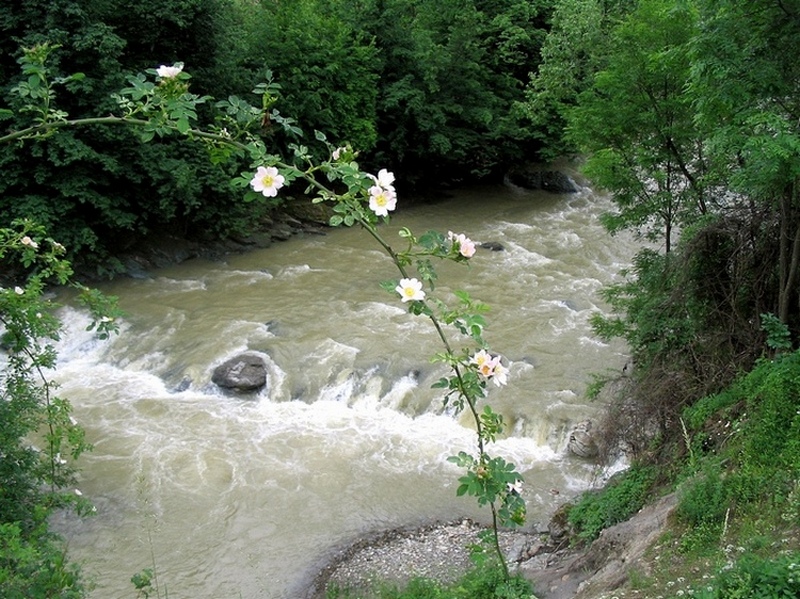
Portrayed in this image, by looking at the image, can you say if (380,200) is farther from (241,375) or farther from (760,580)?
(241,375)

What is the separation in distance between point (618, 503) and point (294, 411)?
20.8ft

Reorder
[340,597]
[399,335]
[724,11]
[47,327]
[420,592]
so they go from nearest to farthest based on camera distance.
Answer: [47,327] < [724,11] < [420,592] < [340,597] < [399,335]

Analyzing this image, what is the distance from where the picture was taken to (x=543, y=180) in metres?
24.1

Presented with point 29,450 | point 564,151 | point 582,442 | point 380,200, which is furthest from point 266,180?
point 564,151

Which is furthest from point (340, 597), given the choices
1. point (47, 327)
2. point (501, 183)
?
point (501, 183)

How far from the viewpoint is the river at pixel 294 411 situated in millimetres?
9055

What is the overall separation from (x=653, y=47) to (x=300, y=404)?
7.70 meters

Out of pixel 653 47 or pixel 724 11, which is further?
pixel 653 47

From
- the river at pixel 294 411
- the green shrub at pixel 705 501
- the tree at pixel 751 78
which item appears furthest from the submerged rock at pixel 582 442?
the green shrub at pixel 705 501

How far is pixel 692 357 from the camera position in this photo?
7.25 m

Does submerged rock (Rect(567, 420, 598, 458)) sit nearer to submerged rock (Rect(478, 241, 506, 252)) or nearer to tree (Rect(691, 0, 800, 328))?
tree (Rect(691, 0, 800, 328))

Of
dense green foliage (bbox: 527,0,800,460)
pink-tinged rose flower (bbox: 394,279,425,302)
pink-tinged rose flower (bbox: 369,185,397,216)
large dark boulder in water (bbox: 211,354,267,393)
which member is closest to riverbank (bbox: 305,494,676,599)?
dense green foliage (bbox: 527,0,800,460)

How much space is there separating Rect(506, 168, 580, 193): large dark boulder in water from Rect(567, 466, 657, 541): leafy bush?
17.5 metres

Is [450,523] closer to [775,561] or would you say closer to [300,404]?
[300,404]
